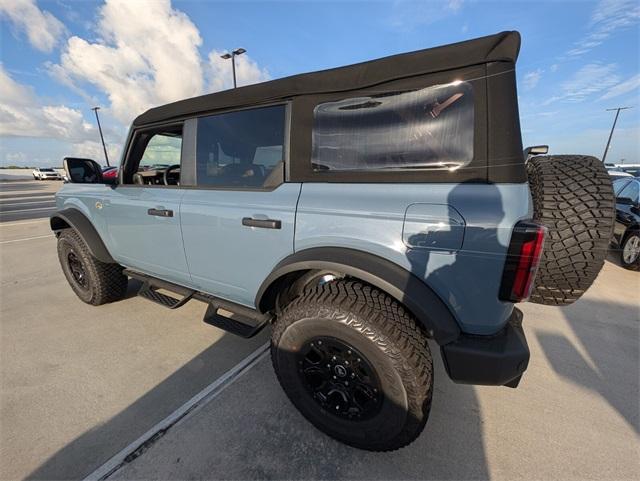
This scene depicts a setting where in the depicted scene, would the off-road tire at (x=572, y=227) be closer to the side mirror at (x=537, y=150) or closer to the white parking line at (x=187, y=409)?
the side mirror at (x=537, y=150)

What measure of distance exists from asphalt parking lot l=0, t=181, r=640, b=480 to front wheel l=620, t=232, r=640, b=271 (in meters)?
2.63

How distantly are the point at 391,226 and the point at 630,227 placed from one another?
6031 mm

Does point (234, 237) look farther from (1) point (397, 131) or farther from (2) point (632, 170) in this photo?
(2) point (632, 170)

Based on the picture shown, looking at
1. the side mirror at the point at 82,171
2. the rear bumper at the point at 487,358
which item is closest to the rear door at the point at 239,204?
the rear bumper at the point at 487,358

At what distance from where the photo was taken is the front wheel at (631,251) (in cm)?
495

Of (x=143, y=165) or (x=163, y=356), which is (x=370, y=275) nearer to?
(x=163, y=356)

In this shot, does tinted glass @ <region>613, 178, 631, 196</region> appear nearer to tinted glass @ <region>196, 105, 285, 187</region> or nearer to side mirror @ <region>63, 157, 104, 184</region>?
tinted glass @ <region>196, 105, 285, 187</region>

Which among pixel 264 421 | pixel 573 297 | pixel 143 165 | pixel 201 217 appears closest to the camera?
pixel 573 297

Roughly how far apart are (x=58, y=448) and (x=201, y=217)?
5.33 feet

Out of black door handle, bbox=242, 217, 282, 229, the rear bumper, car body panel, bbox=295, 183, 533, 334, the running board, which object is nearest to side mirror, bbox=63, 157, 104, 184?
the running board

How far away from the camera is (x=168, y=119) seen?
2.60 metres

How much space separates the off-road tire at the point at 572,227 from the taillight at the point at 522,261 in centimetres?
45

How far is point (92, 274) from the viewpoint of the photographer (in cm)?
336

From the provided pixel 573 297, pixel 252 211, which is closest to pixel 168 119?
pixel 252 211
